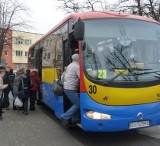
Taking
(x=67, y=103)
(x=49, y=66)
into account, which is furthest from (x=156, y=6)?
(x=67, y=103)

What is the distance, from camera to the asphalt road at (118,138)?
25.6 feet

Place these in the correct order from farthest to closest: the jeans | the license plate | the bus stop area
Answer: the bus stop area < the jeans < the license plate

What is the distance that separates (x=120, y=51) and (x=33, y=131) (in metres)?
3.60

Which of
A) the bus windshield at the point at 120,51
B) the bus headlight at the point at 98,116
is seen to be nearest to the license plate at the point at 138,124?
the bus headlight at the point at 98,116

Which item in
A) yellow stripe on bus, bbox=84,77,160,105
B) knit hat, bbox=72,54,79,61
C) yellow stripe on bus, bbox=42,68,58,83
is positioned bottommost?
yellow stripe on bus, bbox=84,77,160,105

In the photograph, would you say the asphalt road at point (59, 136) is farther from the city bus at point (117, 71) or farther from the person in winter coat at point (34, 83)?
the person in winter coat at point (34, 83)

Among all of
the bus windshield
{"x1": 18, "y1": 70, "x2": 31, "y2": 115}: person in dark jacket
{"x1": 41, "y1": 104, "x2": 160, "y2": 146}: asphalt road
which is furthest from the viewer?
{"x1": 18, "y1": 70, "x2": 31, "y2": 115}: person in dark jacket

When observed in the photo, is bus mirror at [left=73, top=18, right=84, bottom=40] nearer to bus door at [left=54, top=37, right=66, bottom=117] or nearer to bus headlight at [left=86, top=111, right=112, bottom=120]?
bus headlight at [left=86, top=111, right=112, bottom=120]

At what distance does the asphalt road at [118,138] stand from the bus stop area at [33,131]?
0.74ft

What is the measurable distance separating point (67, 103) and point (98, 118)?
72.5 inches

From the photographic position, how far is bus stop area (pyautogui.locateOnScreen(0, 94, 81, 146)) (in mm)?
8070

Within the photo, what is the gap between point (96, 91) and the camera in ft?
24.0

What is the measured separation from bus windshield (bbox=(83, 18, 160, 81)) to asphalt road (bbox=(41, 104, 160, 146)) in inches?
60.7

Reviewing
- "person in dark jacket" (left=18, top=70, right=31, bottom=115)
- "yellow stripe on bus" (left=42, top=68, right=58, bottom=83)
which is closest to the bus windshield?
"yellow stripe on bus" (left=42, top=68, right=58, bottom=83)
